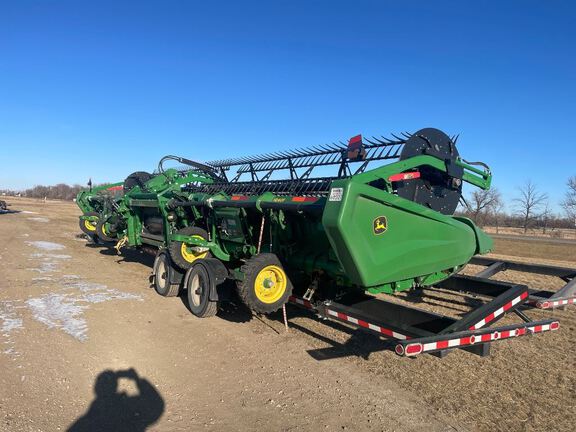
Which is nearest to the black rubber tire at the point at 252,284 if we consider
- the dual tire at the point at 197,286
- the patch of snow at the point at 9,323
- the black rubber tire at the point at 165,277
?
the dual tire at the point at 197,286

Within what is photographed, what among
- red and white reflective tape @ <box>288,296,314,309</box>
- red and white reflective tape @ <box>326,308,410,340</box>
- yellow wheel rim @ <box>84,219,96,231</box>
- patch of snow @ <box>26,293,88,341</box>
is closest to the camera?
red and white reflective tape @ <box>326,308,410,340</box>

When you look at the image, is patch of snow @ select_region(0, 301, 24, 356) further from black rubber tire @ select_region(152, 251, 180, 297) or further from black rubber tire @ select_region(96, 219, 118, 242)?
black rubber tire @ select_region(96, 219, 118, 242)

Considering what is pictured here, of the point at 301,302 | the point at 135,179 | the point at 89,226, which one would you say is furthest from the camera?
the point at 89,226

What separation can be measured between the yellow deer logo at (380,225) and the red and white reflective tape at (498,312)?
117cm

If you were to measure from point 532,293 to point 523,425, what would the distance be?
2.57m

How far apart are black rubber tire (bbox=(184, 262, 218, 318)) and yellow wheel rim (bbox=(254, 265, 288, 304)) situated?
1.12m

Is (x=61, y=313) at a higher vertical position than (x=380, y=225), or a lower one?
lower

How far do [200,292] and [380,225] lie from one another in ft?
10.4

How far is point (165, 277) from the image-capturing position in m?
7.52

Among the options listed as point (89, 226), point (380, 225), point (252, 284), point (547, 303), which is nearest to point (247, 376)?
point (252, 284)

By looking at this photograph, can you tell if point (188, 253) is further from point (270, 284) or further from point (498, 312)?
point (498, 312)

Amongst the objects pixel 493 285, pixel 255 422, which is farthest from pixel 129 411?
pixel 493 285

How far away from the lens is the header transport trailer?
384cm

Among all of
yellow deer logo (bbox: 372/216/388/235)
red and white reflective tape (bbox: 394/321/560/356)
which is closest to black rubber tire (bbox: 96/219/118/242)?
yellow deer logo (bbox: 372/216/388/235)
